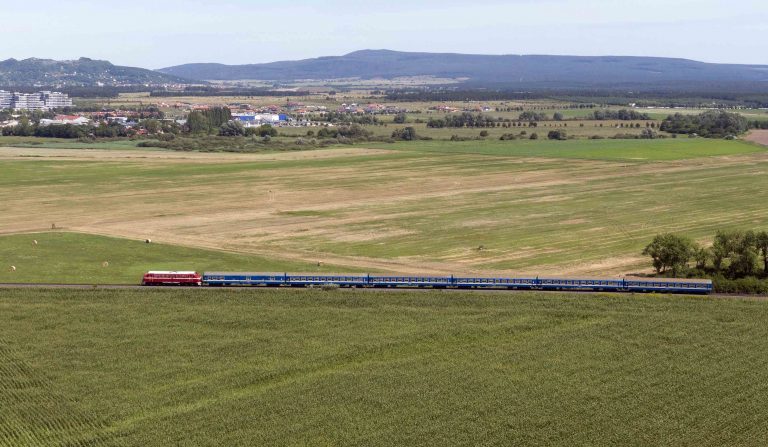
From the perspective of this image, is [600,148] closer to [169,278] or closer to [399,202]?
[399,202]

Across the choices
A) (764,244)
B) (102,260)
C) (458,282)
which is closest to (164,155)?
(102,260)

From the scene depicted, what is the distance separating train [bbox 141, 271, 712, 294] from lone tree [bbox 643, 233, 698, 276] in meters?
5.10

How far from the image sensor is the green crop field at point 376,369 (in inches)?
1656

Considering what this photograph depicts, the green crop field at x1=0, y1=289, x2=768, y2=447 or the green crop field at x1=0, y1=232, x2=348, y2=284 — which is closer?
the green crop field at x1=0, y1=289, x2=768, y2=447

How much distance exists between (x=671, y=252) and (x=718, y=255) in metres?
4.17

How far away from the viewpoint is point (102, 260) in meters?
78.6

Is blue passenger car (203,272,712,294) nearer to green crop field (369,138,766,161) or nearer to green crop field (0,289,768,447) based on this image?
green crop field (0,289,768,447)

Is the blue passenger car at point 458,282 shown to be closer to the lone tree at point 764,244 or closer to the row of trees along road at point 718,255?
the row of trees along road at point 718,255

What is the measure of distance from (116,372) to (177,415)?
25.7 feet

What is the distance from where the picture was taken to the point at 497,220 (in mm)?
99125

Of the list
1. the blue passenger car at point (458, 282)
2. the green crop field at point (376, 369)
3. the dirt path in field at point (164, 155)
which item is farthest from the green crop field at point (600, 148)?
the green crop field at point (376, 369)

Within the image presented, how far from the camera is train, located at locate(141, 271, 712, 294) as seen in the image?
68500mm

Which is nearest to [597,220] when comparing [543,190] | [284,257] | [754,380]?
[543,190]

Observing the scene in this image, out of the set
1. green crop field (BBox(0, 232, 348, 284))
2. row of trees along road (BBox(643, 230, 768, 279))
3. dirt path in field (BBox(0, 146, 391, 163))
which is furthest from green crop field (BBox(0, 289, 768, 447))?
dirt path in field (BBox(0, 146, 391, 163))
